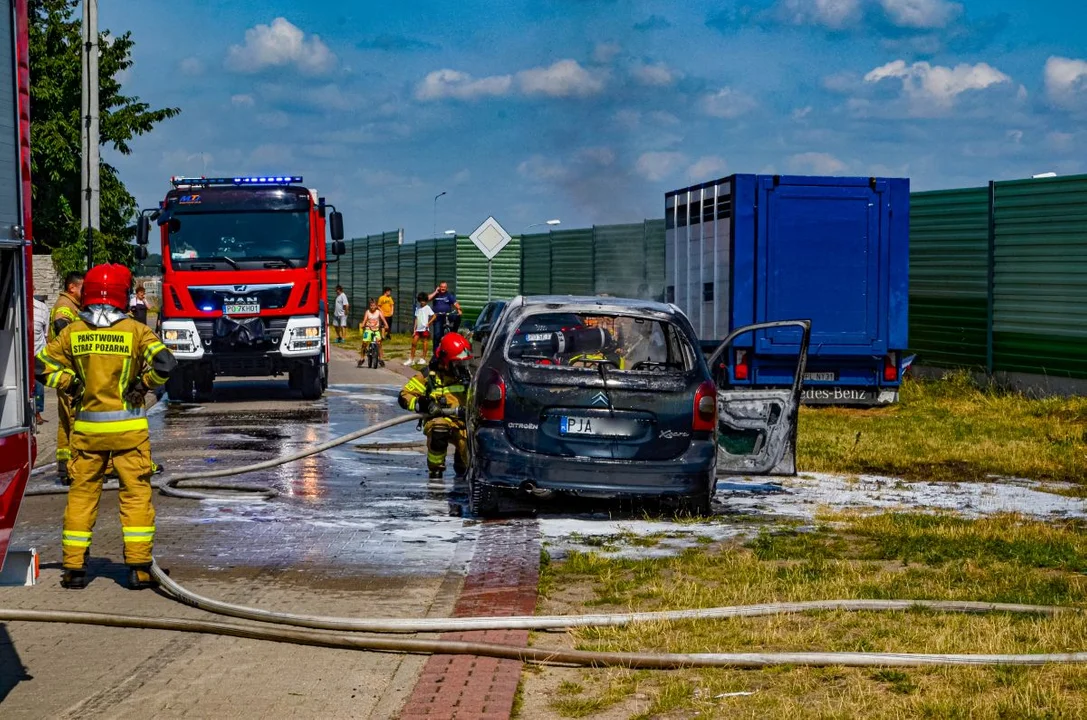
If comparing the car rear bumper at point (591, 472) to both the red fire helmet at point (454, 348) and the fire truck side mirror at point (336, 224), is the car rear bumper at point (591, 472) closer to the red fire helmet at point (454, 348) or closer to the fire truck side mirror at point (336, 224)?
the red fire helmet at point (454, 348)

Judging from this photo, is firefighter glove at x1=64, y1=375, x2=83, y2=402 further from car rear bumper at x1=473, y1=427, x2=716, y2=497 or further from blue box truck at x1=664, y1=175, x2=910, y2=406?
blue box truck at x1=664, y1=175, x2=910, y2=406

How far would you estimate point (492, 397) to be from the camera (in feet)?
34.3

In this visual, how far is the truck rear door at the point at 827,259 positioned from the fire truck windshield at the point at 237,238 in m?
6.96

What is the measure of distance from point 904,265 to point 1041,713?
13918 millimetres

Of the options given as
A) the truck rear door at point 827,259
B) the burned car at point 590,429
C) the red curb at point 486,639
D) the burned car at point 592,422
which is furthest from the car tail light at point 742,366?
the red curb at point 486,639

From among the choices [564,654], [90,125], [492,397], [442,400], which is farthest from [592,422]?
[90,125]

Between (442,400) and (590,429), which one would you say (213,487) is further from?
(590,429)

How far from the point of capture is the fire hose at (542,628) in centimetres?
612

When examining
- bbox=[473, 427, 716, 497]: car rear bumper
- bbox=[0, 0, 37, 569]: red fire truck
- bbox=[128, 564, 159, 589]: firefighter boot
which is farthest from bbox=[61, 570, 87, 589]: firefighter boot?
bbox=[473, 427, 716, 497]: car rear bumper

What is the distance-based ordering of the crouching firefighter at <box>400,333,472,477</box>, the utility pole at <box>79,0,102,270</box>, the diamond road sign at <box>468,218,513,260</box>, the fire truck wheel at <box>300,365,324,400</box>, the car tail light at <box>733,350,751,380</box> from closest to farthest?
the crouching firefighter at <box>400,333,472,477</box>
the car tail light at <box>733,350,751,380</box>
the fire truck wheel at <box>300,365,324,400</box>
the utility pole at <box>79,0,102,270</box>
the diamond road sign at <box>468,218,513,260</box>

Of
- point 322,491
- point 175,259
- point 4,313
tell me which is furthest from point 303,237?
point 4,313

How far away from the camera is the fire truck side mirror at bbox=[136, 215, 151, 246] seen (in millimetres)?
21714

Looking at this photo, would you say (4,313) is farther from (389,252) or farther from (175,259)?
(389,252)

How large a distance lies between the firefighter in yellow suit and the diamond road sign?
596 inches
